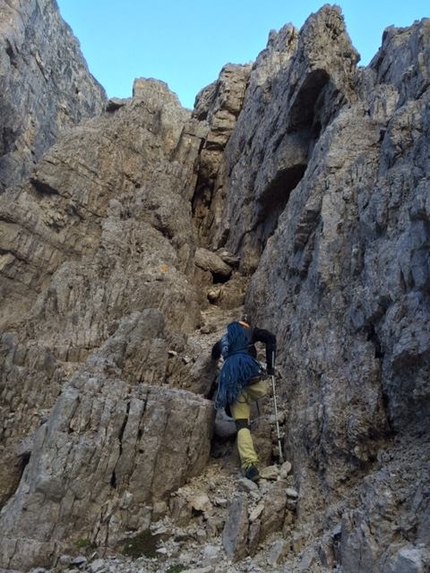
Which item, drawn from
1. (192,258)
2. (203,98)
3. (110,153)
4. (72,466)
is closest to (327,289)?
(72,466)

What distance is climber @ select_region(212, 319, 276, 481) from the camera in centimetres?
1145

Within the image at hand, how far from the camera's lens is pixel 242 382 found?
40.1ft

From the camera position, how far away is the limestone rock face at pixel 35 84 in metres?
41.4

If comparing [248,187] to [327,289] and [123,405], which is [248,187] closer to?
[327,289]

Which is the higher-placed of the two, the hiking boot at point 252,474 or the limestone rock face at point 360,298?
A: the limestone rock face at point 360,298

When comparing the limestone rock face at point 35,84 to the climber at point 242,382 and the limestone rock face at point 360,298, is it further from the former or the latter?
the climber at point 242,382

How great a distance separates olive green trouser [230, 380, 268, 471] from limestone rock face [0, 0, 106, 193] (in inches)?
1186

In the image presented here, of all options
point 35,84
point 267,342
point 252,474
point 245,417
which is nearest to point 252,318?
point 267,342

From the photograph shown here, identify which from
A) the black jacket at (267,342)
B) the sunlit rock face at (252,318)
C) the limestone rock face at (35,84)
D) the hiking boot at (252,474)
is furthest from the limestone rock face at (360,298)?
the limestone rock face at (35,84)

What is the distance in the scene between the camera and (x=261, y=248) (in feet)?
88.9

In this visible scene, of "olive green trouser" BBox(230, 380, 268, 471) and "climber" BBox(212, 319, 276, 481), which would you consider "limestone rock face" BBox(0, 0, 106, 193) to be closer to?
"climber" BBox(212, 319, 276, 481)

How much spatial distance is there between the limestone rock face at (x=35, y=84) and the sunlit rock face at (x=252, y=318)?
1367 centimetres

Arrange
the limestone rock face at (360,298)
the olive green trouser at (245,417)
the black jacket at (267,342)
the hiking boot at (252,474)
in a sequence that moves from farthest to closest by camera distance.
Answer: the black jacket at (267,342) → the olive green trouser at (245,417) → the hiking boot at (252,474) → the limestone rock face at (360,298)

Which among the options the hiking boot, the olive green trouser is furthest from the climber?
the hiking boot
